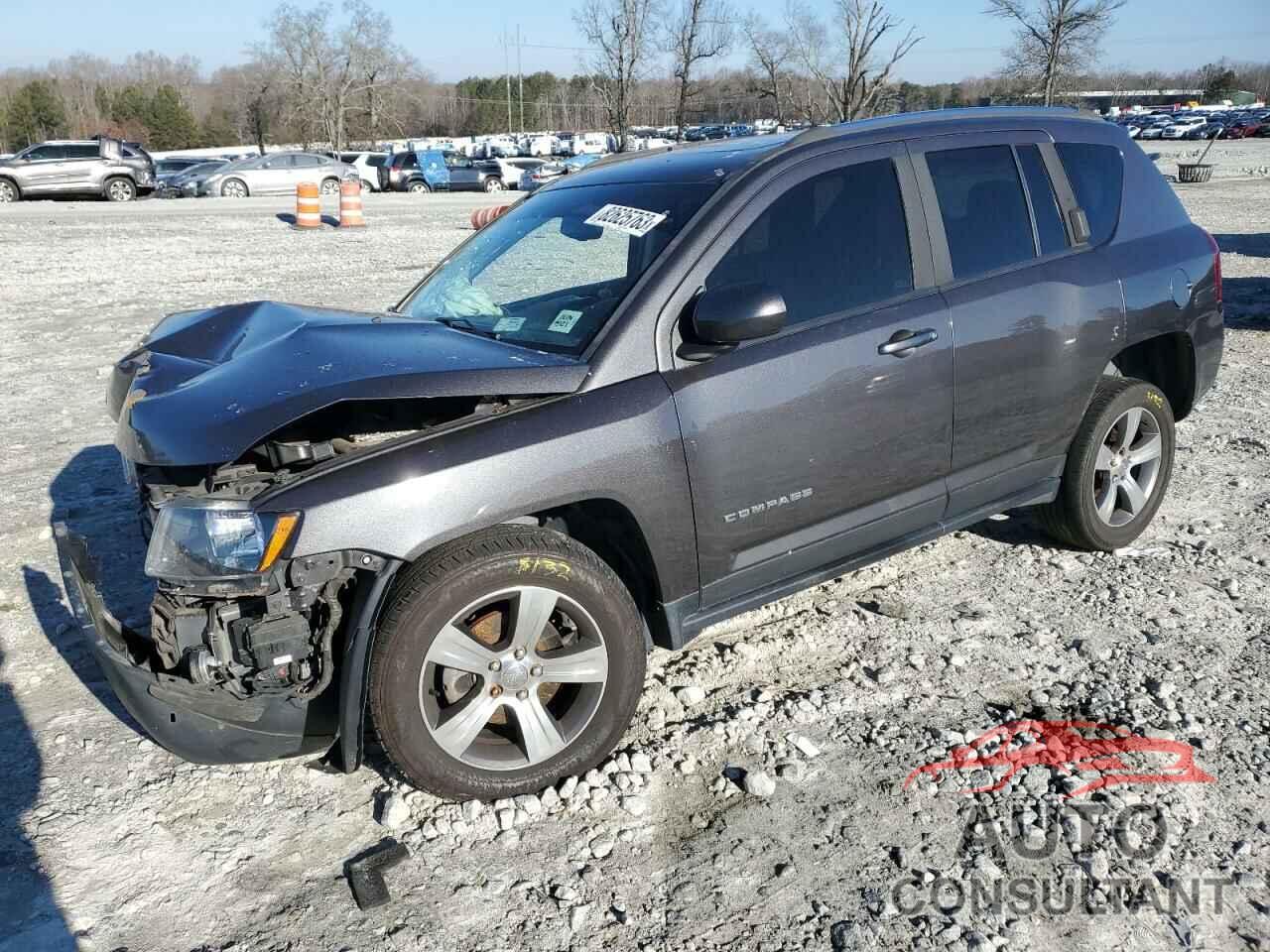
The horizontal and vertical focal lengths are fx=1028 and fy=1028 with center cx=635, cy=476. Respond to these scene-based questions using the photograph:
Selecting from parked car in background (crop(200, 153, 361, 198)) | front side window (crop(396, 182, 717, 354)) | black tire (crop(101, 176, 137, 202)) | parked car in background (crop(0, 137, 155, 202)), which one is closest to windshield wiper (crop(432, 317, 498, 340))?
front side window (crop(396, 182, 717, 354))

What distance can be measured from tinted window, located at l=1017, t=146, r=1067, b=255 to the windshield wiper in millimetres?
2352

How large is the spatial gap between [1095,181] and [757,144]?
1.70 metres

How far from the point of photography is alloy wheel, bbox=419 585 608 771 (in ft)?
9.96

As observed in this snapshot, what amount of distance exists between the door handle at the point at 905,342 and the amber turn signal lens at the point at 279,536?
2093mm

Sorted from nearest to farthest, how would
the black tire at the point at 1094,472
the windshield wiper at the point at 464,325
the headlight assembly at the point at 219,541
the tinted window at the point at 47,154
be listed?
the headlight assembly at the point at 219,541
the windshield wiper at the point at 464,325
the black tire at the point at 1094,472
the tinted window at the point at 47,154

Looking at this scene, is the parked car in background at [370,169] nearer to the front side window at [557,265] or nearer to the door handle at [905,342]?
the front side window at [557,265]

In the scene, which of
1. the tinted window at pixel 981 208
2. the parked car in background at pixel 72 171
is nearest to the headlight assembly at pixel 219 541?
the tinted window at pixel 981 208

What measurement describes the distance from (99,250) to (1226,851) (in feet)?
58.6

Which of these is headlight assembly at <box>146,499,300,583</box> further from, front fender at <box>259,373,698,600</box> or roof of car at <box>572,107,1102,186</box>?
roof of car at <box>572,107,1102,186</box>

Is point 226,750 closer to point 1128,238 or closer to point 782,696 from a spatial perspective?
point 782,696

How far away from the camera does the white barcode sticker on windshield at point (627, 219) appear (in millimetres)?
3639

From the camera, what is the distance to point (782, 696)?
3.74m
